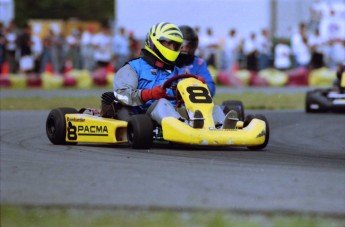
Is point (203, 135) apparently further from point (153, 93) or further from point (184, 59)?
point (184, 59)

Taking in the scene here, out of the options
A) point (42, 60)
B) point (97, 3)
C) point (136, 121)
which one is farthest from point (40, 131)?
point (97, 3)

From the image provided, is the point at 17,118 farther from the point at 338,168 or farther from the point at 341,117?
the point at 338,168

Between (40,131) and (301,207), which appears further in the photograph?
(40,131)

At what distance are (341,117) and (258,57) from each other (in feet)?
44.1

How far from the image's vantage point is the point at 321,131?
11898mm

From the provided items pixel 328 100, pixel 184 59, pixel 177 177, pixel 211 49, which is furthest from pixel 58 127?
pixel 211 49

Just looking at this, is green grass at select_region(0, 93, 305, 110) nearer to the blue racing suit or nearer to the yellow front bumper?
the blue racing suit

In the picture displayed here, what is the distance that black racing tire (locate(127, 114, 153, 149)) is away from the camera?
29.2ft

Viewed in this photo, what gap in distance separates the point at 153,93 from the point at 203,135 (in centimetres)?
83

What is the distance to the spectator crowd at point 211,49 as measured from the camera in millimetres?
26844

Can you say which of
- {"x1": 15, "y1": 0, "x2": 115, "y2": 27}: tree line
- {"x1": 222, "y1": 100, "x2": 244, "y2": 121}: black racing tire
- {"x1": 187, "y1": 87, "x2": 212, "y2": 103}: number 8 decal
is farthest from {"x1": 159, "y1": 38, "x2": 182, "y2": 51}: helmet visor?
{"x1": 15, "y1": 0, "x2": 115, "y2": 27}: tree line

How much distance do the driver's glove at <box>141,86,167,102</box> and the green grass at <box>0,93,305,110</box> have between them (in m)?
6.74

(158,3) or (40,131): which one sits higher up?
(158,3)

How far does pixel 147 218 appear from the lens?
5.62 meters
